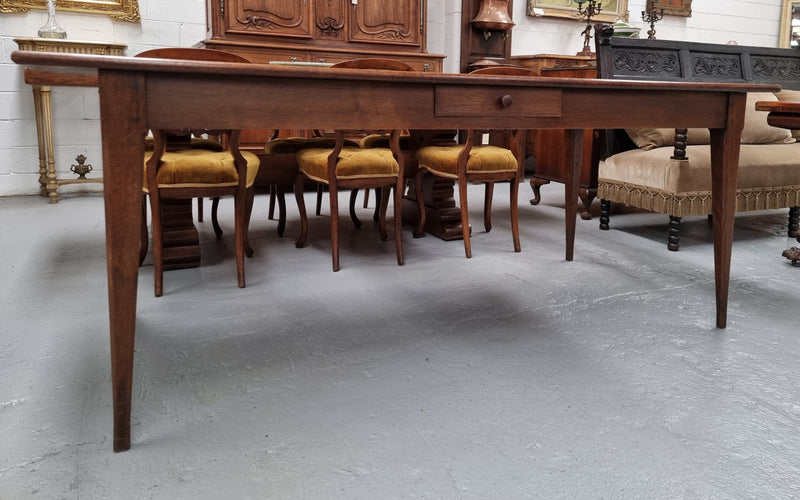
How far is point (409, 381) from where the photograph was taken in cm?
167

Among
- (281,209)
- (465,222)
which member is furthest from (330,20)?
(465,222)

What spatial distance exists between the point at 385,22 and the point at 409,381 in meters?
3.89

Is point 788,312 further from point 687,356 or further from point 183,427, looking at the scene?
point 183,427

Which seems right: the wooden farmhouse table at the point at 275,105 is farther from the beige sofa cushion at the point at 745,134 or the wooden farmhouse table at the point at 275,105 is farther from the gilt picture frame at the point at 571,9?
the gilt picture frame at the point at 571,9

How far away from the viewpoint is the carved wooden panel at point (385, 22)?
482 cm

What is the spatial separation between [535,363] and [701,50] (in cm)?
320

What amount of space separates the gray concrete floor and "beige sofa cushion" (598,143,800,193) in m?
0.60

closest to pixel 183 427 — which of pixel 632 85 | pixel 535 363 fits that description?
pixel 535 363

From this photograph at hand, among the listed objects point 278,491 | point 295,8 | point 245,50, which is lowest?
point 278,491

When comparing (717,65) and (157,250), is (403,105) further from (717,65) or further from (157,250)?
(717,65)

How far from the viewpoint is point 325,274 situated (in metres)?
2.73

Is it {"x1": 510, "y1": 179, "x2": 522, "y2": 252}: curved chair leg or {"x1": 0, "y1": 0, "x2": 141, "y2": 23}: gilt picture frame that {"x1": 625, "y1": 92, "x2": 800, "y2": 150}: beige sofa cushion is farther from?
{"x1": 0, "y1": 0, "x2": 141, "y2": 23}: gilt picture frame

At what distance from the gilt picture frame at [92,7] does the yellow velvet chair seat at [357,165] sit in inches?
107

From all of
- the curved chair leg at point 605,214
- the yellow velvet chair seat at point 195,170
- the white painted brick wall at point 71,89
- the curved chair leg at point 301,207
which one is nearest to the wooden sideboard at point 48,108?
the white painted brick wall at point 71,89
